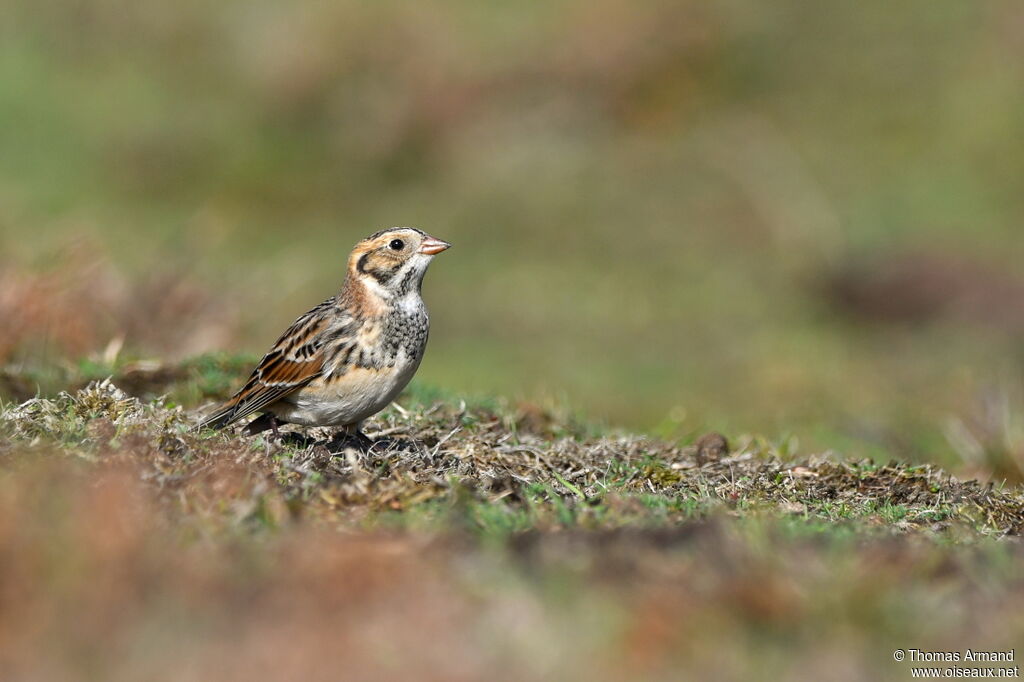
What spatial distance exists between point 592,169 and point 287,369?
44.4 ft

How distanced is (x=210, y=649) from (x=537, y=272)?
45.9 feet

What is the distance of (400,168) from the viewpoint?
21219 millimetres

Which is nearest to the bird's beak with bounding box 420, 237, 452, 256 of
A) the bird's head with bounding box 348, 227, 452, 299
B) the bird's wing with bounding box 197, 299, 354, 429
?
the bird's head with bounding box 348, 227, 452, 299

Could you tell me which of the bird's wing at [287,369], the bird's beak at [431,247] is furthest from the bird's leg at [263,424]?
the bird's beak at [431,247]

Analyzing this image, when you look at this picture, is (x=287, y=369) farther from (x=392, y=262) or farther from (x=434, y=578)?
(x=434, y=578)

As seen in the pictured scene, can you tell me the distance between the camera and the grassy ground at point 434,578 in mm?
4379

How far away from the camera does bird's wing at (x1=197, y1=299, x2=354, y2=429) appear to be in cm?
745

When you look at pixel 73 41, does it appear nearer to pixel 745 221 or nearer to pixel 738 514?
pixel 745 221

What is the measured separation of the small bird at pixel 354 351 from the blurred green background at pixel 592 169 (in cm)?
601

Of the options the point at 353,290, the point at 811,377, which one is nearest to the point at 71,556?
the point at 353,290

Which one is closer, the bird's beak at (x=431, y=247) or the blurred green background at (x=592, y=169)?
the bird's beak at (x=431, y=247)

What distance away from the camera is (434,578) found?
15.6 feet

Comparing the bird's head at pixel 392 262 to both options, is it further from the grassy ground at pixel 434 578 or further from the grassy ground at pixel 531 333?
the grassy ground at pixel 434 578

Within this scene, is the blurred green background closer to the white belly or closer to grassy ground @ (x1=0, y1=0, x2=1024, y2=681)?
grassy ground @ (x1=0, y1=0, x2=1024, y2=681)
